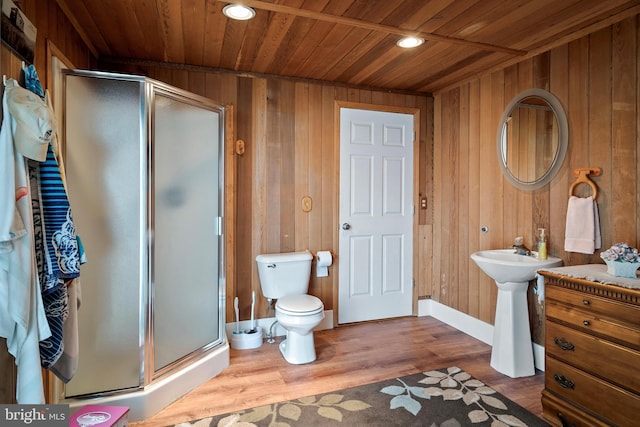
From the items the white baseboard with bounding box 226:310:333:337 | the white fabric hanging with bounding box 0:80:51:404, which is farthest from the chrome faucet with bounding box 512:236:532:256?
the white fabric hanging with bounding box 0:80:51:404

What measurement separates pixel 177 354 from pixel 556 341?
2229 millimetres

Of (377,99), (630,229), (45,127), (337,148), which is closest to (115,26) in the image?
(45,127)

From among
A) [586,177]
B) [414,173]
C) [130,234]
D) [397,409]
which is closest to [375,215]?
[414,173]

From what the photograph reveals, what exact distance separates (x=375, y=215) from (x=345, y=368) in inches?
58.6

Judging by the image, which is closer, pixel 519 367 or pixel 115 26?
pixel 115 26

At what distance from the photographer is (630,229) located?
2033 millimetres

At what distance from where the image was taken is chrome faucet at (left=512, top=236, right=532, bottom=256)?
260 cm

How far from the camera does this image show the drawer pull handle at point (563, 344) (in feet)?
5.98

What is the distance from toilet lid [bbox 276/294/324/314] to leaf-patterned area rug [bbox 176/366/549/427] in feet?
1.92

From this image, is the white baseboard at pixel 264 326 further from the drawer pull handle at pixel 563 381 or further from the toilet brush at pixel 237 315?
the drawer pull handle at pixel 563 381

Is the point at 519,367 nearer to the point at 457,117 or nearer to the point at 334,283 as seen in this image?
the point at 334,283

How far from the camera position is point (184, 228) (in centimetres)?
230

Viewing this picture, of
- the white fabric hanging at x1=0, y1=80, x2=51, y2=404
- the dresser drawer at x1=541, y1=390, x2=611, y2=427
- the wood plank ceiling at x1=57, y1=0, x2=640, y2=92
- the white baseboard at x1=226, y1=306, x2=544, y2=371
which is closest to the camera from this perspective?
the white fabric hanging at x1=0, y1=80, x2=51, y2=404

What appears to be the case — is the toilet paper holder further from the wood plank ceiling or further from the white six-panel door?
the wood plank ceiling
